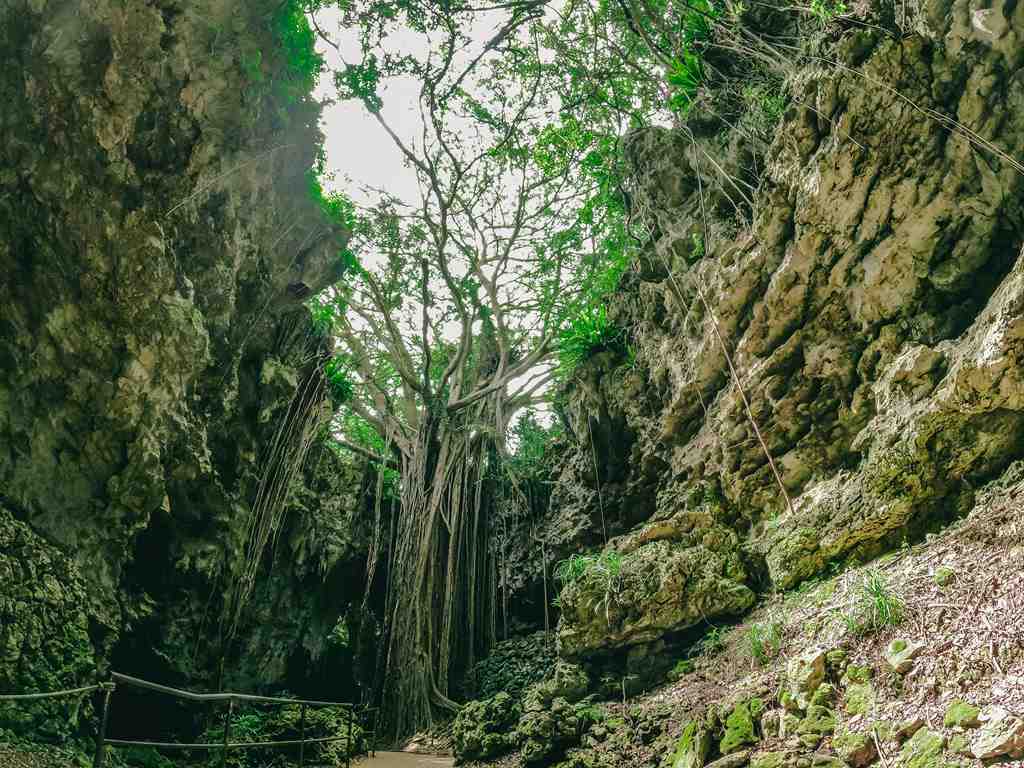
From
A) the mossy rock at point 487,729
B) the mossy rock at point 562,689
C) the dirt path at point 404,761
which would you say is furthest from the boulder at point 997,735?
the dirt path at point 404,761

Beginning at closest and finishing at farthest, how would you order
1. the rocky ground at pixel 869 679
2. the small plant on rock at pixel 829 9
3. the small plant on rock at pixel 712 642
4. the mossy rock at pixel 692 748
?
the rocky ground at pixel 869 679 → the mossy rock at pixel 692 748 → the small plant on rock at pixel 829 9 → the small plant on rock at pixel 712 642

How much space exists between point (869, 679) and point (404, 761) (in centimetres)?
368

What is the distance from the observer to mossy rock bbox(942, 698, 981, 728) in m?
1.86

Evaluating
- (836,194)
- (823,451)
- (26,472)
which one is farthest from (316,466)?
(836,194)

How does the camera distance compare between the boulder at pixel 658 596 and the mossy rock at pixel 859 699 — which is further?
the boulder at pixel 658 596

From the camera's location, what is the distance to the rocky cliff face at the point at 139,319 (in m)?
3.79

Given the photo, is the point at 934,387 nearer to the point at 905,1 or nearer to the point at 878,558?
the point at 878,558

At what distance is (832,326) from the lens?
13.7 ft

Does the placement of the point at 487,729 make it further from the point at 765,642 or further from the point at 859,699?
the point at 859,699

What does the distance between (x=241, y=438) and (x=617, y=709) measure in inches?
146

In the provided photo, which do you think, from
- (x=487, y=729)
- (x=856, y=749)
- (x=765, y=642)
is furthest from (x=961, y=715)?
(x=487, y=729)

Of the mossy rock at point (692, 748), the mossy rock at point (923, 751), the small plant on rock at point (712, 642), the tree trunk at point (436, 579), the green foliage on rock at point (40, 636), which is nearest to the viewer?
the mossy rock at point (923, 751)

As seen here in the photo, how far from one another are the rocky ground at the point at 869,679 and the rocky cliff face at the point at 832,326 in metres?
0.38

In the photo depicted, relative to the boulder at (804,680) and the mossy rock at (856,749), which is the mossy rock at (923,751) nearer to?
the mossy rock at (856,749)
